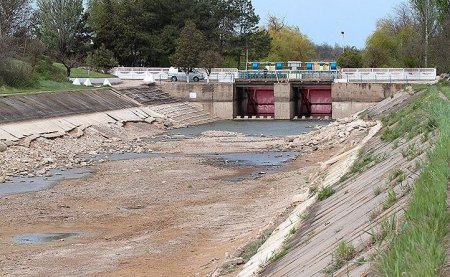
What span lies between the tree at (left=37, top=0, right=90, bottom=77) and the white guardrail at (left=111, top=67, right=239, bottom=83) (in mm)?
5001

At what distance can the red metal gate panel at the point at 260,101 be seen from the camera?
77.6m

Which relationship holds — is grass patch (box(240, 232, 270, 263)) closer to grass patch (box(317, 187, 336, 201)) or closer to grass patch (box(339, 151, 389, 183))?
grass patch (box(317, 187, 336, 201))

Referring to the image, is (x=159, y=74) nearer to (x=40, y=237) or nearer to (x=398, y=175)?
(x=40, y=237)

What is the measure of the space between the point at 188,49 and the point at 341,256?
71830 millimetres

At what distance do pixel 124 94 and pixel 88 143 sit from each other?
22245 mm

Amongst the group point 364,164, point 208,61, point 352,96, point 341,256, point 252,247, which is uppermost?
point 208,61

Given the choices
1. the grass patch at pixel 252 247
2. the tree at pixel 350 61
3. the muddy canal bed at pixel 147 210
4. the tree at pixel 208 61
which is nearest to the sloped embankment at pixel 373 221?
the grass patch at pixel 252 247

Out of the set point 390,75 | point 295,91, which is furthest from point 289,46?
point 390,75

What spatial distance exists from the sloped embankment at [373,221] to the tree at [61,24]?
2669 inches

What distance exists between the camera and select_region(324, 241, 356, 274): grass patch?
29.9ft

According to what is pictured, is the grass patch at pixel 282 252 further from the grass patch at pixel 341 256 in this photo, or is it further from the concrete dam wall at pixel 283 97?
the concrete dam wall at pixel 283 97

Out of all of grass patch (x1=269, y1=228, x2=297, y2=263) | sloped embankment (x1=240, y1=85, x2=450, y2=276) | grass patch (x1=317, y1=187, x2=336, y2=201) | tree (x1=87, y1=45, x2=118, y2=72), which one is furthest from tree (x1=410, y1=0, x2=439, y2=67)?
grass patch (x1=269, y1=228, x2=297, y2=263)

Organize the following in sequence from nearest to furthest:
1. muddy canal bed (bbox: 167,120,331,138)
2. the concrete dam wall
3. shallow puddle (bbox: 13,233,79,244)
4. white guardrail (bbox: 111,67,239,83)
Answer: shallow puddle (bbox: 13,233,79,244) < muddy canal bed (bbox: 167,120,331,138) < the concrete dam wall < white guardrail (bbox: 111,67,239,83)

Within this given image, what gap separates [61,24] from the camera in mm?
83438
